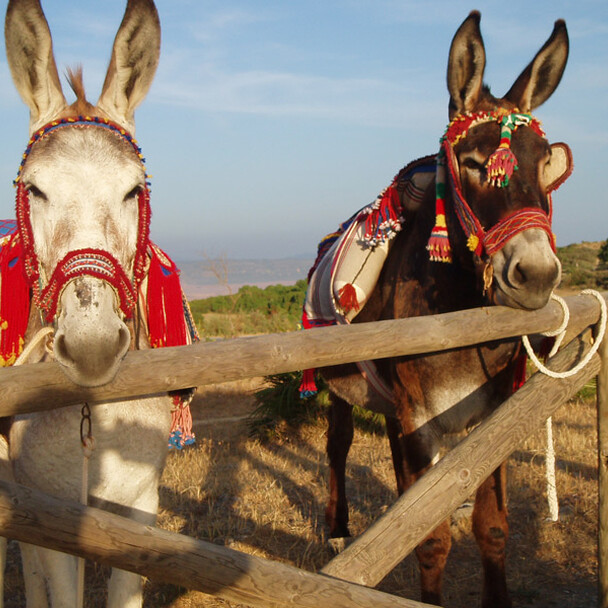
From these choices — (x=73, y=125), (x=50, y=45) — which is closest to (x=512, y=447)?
(x=73, y=125)

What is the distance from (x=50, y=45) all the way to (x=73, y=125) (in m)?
0.29

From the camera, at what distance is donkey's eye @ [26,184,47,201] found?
6.54 ft

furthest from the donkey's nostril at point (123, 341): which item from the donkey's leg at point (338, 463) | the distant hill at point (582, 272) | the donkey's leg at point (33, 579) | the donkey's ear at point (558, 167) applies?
the distant hill at point (582, 272)

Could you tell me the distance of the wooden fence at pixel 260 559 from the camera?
1.67 m

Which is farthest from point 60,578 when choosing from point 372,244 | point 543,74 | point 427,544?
point 543,74

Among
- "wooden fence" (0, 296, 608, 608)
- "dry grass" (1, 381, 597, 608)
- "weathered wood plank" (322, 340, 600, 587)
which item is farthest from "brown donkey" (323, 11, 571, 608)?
"dry grass" (1, 381, 597, 608)

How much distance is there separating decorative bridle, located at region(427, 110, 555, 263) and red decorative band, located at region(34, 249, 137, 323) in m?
1.52

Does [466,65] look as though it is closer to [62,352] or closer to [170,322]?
[170,322]

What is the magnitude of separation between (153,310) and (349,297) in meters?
1.30

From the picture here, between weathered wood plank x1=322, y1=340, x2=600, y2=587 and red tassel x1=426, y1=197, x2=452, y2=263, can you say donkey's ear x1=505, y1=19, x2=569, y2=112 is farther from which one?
weathered wood plank x1=322, y1=340, x2=600, y2=587

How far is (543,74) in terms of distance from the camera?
3.00 m

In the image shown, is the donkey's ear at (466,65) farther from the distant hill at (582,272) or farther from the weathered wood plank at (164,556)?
the distant hill at (582,272)

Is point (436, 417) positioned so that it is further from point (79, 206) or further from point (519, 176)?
point (79, 206)

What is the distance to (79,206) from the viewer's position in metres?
1.93
